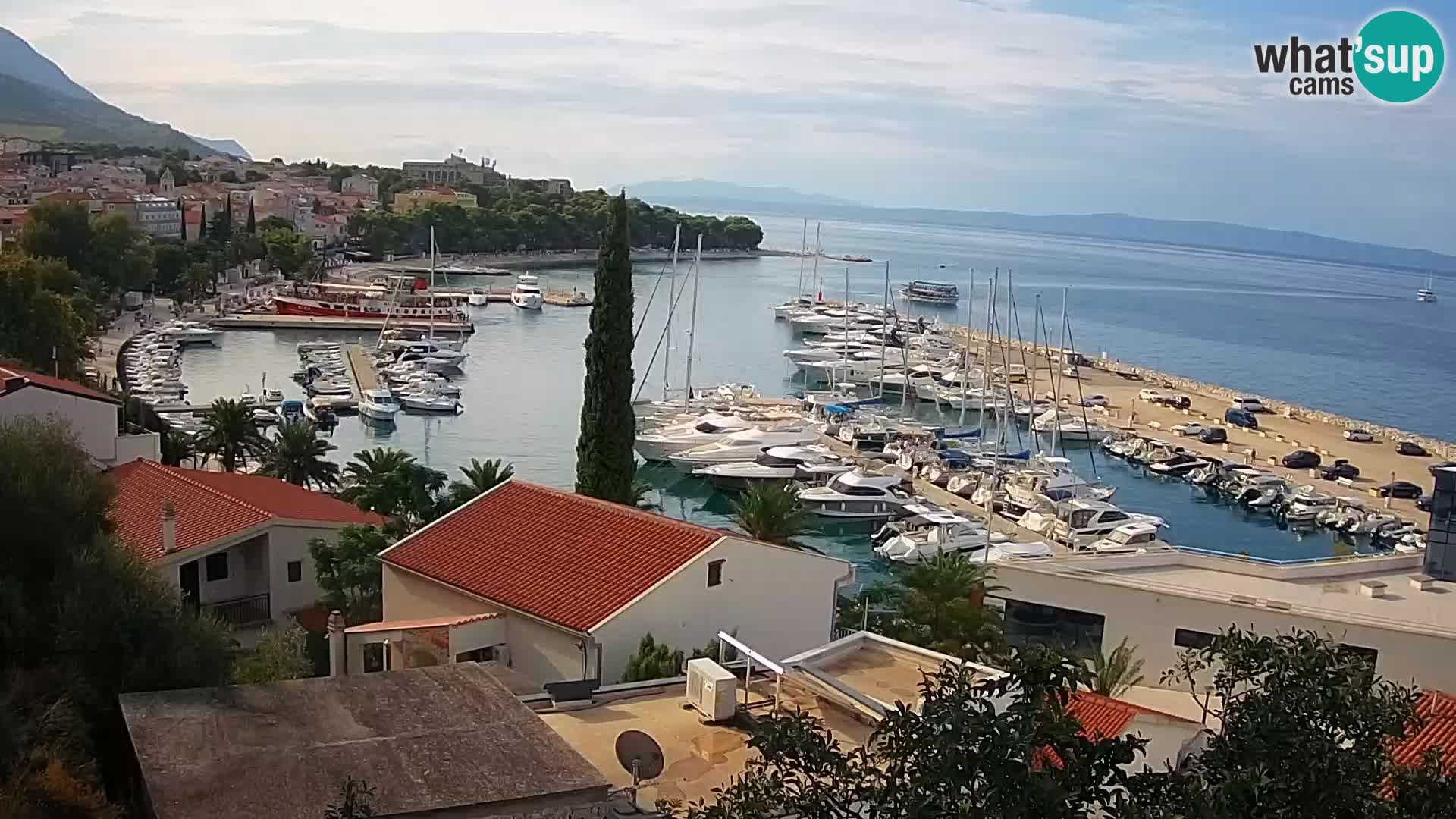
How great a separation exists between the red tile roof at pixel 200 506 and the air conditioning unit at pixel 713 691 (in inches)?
313

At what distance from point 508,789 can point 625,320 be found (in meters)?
16.1

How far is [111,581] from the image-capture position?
798cm

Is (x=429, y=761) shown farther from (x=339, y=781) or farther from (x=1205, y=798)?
(x=1205, y=798)

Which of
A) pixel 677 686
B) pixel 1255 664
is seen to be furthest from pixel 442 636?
pixel 1255 664

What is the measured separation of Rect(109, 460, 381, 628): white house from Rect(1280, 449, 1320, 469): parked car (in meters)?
33.0

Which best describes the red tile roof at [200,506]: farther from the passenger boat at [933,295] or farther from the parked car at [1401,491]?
the passenger boat at [933,295]

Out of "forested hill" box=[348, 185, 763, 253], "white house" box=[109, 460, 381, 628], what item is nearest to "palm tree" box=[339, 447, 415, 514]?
"white house" box=[109, 460, 381, 628]

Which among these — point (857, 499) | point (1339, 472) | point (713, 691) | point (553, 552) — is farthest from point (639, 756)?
point (1339, 472)

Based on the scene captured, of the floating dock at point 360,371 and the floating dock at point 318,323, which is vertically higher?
the floating dock at point 318,323

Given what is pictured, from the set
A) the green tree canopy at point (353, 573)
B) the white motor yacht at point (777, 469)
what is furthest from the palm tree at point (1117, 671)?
the white motor yacht at point (777, 469)

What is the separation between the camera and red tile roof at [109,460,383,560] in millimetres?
14938

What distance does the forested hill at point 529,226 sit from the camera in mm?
98312

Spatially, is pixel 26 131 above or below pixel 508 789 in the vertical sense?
above

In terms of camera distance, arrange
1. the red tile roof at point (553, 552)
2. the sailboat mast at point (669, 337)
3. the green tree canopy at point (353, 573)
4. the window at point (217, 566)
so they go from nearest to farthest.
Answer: the red tile roof at point (553, 552), the green tree canopy at point (353, 573), the window at point (217, 566), the sailboat mast at point (669, 337)
